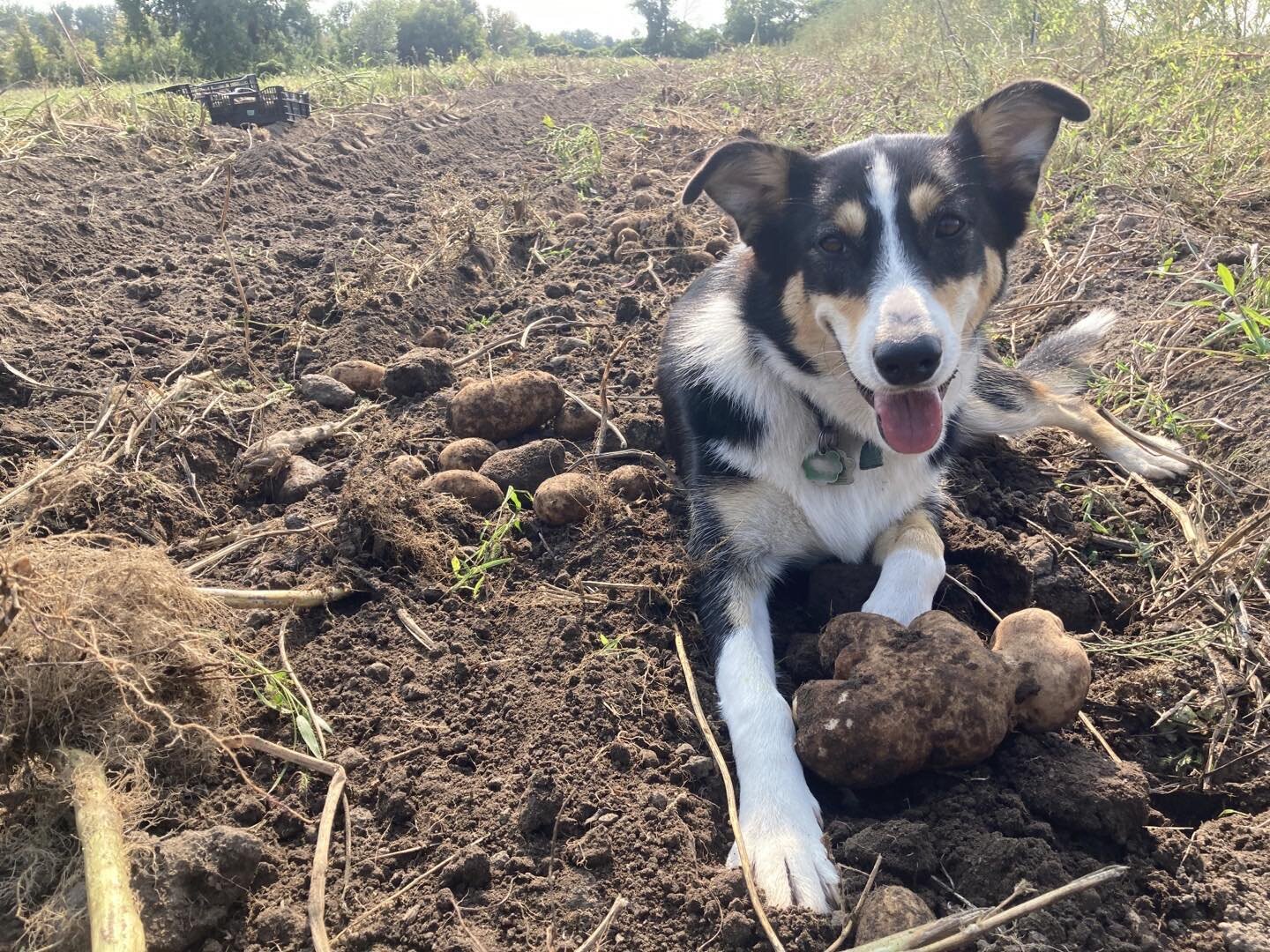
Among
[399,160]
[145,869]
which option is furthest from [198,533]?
[399,160]

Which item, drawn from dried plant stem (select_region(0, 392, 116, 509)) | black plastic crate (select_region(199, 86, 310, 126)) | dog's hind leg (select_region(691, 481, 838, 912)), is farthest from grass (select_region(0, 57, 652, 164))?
dog's hind leg (select_region(691, 481, 838, 912))

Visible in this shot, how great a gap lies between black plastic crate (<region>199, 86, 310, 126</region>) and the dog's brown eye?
335 inches

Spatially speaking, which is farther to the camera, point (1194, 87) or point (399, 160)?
point (399, 160)

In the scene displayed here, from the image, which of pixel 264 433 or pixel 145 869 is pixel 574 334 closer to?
pixel 264 433

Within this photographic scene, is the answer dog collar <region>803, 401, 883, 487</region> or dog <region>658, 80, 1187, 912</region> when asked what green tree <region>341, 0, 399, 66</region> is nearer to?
dog <region>658, 80, 1187, 912</region>

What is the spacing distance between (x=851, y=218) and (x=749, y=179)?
433mm

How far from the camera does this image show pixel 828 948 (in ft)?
4.86

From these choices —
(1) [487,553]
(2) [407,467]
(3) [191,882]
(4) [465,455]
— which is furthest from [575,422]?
(3) [191,882]

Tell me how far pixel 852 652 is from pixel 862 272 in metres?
1.20

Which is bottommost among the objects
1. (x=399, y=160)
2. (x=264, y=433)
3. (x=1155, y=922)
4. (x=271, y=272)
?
(x=1155, y=922)

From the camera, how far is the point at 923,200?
8.18 ft

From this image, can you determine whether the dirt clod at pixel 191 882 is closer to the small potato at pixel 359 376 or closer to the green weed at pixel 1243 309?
the small potato at pixel 359 376

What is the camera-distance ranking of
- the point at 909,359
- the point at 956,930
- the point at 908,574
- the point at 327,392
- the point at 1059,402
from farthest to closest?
the point at 327,392
the point at 1059,402
the point at 908,574
the point at 909,359
the point at 956,930

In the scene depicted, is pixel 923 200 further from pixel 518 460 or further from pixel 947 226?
pixel 518 460
